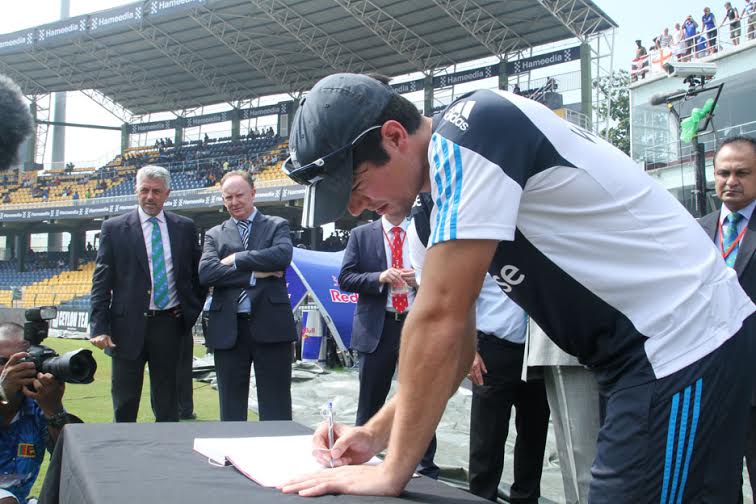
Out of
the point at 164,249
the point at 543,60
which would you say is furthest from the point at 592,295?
the point at 543,60

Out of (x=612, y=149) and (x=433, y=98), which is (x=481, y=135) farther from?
(x=433, y=98)

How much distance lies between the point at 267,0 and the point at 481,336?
20.0 metres

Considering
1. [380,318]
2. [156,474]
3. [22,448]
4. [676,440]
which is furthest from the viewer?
[380,318]

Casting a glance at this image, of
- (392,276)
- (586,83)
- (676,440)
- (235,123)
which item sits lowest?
(676,440)

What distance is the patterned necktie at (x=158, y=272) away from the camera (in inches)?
154

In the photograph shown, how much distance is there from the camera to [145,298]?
12.7ft

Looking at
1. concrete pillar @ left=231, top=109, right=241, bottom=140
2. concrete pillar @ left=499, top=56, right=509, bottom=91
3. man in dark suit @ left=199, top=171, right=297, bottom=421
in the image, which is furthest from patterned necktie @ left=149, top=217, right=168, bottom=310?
concrete pillar @ left=231, top=109, right=241, bottom=140

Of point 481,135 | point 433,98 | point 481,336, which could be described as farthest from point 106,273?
point 433,98

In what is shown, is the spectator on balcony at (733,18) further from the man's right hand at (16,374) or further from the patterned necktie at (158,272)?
the man's right hand at (16,374)

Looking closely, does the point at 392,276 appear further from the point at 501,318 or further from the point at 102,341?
the point at 102,341

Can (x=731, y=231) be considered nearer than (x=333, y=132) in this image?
No

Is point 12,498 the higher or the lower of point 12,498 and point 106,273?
the lower

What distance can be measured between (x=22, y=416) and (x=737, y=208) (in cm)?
304

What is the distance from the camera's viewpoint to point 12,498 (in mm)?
2297
